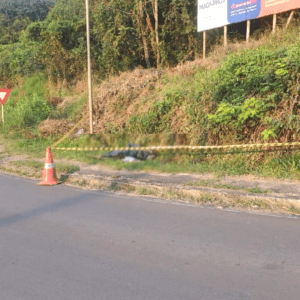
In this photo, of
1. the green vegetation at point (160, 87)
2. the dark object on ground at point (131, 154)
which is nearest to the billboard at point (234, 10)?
the green vegetation at point (160, 87)

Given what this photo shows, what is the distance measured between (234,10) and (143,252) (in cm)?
1293

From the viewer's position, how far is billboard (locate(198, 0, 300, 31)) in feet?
46.0

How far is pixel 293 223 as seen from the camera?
5.83 meters

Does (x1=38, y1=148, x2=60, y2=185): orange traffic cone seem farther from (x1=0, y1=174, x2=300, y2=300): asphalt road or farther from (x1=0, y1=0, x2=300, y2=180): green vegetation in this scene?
(x1=0, y1=0, x2=300, y2=180): green vegetation

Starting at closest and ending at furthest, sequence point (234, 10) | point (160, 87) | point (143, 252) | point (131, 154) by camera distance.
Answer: point (143, 252)
point (131, 154)
point (160, 87)
point (234, 10)

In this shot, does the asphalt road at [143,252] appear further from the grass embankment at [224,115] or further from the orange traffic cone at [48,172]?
the grass embankment at [224,115]

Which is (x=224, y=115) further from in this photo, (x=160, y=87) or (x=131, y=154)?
(x=160, y=87)

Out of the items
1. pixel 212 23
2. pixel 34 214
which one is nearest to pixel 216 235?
pixel 34 214

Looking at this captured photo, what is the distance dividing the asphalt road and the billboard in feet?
33.3

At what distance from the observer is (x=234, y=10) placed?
1535cm

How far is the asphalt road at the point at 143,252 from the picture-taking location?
3.89 metres

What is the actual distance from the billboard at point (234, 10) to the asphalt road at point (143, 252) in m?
10.2

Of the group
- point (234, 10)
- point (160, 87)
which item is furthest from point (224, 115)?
point (234, 10)

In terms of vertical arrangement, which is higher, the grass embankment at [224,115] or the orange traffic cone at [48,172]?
the grass embankment at [224,115]
